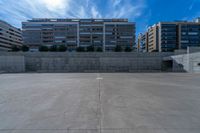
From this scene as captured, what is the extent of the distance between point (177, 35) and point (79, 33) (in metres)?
61.9

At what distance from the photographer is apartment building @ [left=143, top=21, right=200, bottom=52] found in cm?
7869

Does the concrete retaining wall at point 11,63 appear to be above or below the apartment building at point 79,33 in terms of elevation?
below

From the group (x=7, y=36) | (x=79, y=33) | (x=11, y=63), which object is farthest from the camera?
(x=7, y=36)

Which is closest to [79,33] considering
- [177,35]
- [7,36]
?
[7,36]

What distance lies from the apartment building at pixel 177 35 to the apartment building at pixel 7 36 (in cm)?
9468

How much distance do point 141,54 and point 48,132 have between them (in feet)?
101

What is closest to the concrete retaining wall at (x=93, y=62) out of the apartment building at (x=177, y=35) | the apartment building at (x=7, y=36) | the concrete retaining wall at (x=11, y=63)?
the concrete retaining wall at (x=11, y=63)

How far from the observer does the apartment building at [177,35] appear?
78.7 meters

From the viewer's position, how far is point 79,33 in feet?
230

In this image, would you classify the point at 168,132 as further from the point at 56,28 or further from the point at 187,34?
the point at 187,34

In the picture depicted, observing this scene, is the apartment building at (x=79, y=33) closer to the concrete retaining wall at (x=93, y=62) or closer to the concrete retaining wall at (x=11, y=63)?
the concrete retaining wall at (x=93, y=62)

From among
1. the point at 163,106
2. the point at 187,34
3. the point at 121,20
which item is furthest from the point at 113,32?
the point at 163,106

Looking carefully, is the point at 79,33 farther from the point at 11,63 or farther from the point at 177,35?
the point at 177,35

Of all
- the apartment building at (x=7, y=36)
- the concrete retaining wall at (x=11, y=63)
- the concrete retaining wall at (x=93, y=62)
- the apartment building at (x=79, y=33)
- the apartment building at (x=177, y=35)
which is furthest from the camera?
the apartment building at (x=177, y=35)
